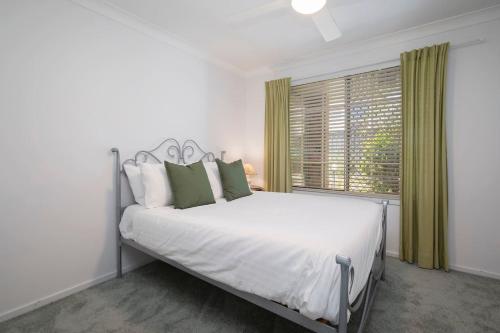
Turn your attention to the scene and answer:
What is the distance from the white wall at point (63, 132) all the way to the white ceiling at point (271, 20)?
0.40 m

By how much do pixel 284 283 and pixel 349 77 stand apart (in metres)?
2.82

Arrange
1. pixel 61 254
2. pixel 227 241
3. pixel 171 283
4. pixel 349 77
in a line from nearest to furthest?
pixel 227 241 < pixel 61 254 < pixel 171 283 < pixel 349 77

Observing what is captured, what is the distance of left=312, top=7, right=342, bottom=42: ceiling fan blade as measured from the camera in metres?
1.90

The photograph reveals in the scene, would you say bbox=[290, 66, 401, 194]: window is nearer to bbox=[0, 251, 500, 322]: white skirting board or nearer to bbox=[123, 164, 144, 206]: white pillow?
bbox=[0, 251, 500, 322]: white skirting board

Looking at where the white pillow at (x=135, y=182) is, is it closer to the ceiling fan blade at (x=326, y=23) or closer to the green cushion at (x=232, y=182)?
the green cushion at (x=232, y=182)

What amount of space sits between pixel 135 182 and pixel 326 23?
7.19ft

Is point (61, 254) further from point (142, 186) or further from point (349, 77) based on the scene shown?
point (349, 77)

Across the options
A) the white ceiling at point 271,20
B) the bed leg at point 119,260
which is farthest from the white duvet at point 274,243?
the white ceiling at point 271,20

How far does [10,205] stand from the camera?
1.77 m

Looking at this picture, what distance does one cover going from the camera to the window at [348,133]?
2918mm

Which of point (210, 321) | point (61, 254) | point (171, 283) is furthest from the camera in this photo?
point (171, 283)

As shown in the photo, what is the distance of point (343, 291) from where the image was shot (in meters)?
1.08

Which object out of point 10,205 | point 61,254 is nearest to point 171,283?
point 61,254

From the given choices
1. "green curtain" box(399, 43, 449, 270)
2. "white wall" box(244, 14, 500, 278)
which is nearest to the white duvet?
"green curtain" box(399, 43, 449, 270)
